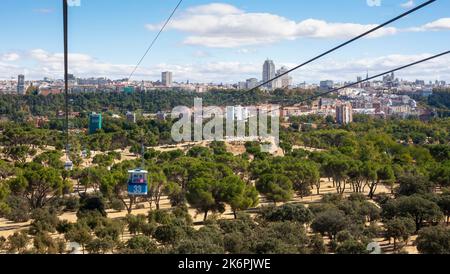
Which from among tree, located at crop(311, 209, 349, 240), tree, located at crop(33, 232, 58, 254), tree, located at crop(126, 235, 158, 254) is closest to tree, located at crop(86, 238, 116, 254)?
tree, located at crop(126, 235, 158, 254)

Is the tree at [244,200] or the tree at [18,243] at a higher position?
the tree at [244,200]

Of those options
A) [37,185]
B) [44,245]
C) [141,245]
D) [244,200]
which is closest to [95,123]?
[37,185]

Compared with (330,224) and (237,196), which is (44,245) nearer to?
(237,196)

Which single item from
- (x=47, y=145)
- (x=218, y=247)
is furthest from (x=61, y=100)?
(x=218, y=247)

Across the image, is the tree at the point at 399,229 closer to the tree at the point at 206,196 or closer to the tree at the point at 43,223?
the tree at the point at 206,196

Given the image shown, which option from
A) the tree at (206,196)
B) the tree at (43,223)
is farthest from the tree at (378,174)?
the tree at (43,223)
